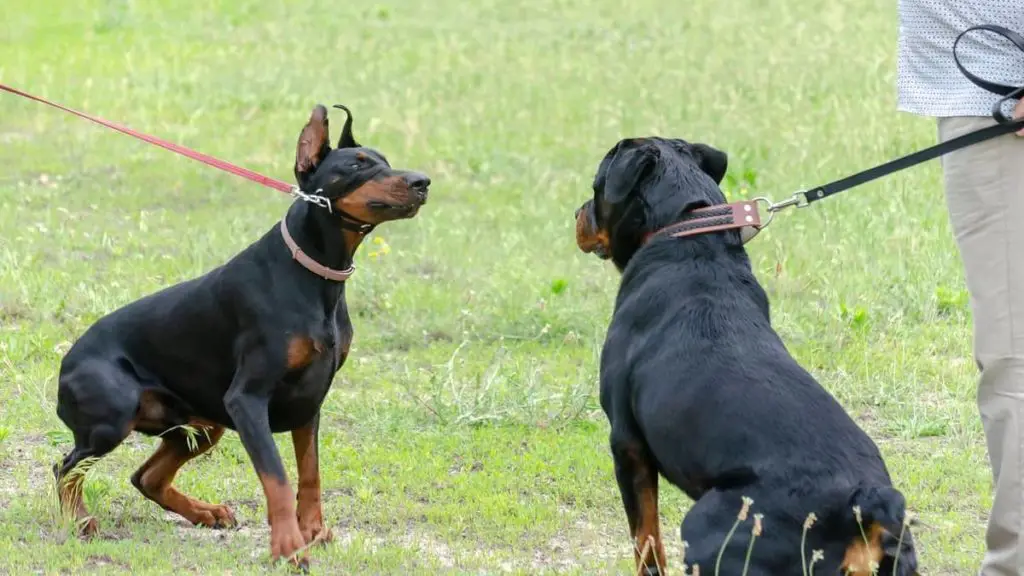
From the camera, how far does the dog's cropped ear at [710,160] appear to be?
5.19 metres

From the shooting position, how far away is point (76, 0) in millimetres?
18234

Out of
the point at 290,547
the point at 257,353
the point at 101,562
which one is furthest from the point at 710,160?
the point at 101,562

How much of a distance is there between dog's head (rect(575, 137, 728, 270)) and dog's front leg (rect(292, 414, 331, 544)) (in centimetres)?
122

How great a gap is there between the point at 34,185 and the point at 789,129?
230 inches

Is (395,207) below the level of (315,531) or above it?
above

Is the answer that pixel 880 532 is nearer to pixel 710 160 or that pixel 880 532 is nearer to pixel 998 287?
pixel 998 287

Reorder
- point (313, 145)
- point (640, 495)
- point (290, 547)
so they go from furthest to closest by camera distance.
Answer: point (313, 145) → point (290, 547) → point (640, 495)

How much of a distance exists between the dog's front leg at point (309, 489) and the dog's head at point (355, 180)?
78cm

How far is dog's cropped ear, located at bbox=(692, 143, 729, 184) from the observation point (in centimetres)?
519

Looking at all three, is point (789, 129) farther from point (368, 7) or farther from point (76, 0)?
point (76, 0)

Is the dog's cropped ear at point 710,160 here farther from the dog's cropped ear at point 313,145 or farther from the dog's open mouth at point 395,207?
the dog's cropped ear at point 313,145

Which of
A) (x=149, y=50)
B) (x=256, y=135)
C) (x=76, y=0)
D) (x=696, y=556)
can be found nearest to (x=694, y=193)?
(x=696, y=556)

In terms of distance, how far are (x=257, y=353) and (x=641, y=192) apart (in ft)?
4.50

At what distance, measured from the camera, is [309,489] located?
538 centimetres
